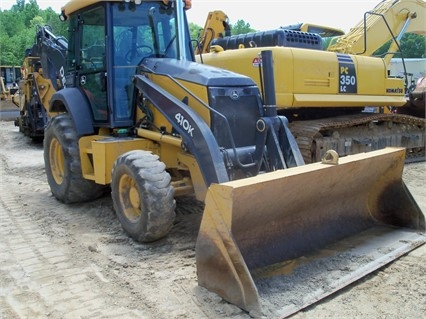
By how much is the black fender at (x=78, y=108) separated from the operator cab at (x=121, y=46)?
8 centimetres

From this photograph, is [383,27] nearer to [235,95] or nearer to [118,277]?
[235,95]

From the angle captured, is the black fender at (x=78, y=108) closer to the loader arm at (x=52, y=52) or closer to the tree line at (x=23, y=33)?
the loader arm at (x=52, y=52)

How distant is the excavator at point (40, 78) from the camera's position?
24.3ft

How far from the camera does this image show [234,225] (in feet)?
10.3

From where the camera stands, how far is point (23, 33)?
41000 mm

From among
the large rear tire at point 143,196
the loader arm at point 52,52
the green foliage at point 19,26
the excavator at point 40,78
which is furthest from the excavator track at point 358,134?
the green foliage at point 19,26

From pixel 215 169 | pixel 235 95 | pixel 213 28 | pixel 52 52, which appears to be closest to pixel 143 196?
pixel 215 169

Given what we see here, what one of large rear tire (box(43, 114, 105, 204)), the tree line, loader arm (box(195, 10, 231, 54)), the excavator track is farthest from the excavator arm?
the tree line

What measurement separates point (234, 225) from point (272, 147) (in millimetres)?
1232

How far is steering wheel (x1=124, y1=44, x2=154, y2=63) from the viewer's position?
5.01m

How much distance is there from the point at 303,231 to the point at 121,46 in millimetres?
2741

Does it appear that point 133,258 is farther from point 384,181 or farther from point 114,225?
point 384,181

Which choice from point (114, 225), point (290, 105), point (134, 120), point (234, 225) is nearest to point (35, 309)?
point (234, 225)

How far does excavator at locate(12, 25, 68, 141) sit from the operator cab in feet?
5.09
